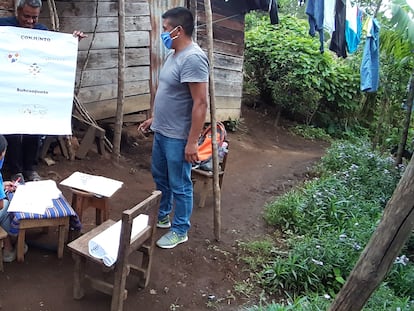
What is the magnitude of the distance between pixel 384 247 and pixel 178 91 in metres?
1.97

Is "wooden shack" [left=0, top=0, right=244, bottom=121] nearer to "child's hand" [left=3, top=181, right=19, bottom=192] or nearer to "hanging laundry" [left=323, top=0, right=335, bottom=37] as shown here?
"hanging laundry" [left=323, top=0, right=335, bottom=37]

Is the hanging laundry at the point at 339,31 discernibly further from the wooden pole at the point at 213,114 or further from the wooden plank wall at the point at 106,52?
the wooden pole at the point at 213,114

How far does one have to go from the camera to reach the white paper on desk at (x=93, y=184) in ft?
11.0

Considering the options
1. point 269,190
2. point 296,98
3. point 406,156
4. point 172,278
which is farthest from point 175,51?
point 296,98

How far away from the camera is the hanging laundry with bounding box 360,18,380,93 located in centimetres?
705

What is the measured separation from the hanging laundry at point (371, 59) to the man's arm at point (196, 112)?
4.73 m

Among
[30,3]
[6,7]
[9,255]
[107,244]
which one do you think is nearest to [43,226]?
[9,255]

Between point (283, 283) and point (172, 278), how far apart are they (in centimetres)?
90

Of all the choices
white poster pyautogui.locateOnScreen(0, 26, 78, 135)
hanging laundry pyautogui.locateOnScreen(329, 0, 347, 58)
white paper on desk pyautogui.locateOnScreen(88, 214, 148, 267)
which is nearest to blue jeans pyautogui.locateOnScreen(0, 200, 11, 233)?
white paper on desk pyautogui.locateOnScreen(88, 214, 148, 267)

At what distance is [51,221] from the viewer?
3.18 metres

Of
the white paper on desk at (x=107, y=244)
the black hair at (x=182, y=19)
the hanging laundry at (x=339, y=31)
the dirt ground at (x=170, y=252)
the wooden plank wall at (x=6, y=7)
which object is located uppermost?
the hanging laundry at (x=339, y=31)

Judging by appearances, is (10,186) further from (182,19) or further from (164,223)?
(182,19)

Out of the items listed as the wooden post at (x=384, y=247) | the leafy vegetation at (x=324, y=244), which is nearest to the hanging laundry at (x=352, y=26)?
the leafy vegetation at (x=324, y=244)

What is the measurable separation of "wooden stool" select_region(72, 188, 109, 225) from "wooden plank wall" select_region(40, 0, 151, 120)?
8.42ft
